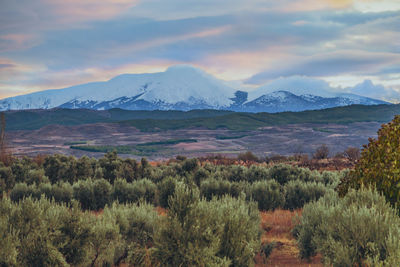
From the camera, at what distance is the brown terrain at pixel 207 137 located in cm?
8175

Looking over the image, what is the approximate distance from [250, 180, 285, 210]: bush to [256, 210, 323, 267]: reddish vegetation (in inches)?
21.0

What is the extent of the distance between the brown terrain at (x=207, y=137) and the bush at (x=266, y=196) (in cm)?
6281

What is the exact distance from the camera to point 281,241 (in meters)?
8.92

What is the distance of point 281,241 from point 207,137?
98837mm

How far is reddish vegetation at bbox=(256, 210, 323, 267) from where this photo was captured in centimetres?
737

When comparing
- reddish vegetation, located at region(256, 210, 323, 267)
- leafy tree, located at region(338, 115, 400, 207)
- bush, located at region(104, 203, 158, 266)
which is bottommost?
reddish vegetation, located at region(256, 210, 323, 267)

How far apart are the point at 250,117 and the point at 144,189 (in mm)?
138374

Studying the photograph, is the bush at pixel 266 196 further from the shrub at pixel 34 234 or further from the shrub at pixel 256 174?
the shrub at pixel 34 234

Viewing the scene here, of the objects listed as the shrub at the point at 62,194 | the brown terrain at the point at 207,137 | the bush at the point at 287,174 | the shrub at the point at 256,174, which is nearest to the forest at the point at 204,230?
the shrub at the point at 62,194

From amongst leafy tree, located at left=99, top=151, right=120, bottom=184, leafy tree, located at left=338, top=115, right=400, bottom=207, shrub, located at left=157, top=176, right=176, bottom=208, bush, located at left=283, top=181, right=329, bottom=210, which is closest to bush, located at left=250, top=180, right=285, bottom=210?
bush, located at left=283, top=181, right=329, bottom=210

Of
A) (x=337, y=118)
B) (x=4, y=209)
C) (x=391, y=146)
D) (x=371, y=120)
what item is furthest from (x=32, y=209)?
(x=337, y=118)

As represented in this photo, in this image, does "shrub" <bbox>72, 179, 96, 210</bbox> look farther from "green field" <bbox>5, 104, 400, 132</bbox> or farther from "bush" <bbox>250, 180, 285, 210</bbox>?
"green field" <bbox>5, 104, 400, 132</bbox>

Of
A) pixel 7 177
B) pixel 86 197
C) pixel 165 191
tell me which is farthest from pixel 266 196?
pixel 7 177

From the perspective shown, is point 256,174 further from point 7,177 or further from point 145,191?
point 7,177
